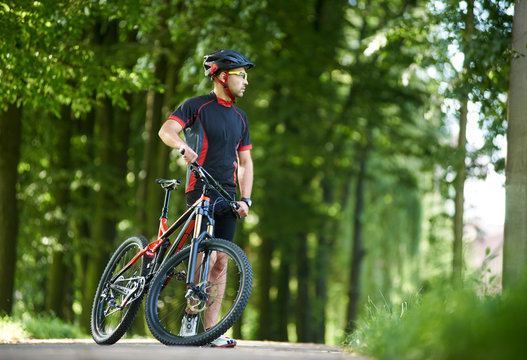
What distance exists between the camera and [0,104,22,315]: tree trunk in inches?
374

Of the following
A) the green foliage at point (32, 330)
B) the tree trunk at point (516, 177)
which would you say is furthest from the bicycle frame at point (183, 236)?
the tree trunk at point (516, 177)

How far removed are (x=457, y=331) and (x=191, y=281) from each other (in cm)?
208

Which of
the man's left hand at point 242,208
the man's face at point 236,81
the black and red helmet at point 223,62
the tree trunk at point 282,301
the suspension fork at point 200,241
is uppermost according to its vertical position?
the black and red helmet at point 223,62

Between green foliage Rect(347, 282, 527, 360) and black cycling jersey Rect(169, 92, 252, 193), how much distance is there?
5.40 feet

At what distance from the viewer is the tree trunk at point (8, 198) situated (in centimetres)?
951

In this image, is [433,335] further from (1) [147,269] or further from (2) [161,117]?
(2) [161,117]

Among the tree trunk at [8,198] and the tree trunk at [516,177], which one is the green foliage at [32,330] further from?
the tree trunk at [516,177]

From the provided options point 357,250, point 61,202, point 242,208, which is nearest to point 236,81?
point 242,208

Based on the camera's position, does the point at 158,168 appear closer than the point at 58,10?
No

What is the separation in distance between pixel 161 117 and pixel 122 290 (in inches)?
315

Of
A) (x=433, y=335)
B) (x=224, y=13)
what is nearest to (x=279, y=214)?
(x=224, y=13)

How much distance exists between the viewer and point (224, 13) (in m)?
10.6

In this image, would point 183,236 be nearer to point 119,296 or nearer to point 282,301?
point 119,296

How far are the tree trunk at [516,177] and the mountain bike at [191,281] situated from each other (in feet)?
8.29
